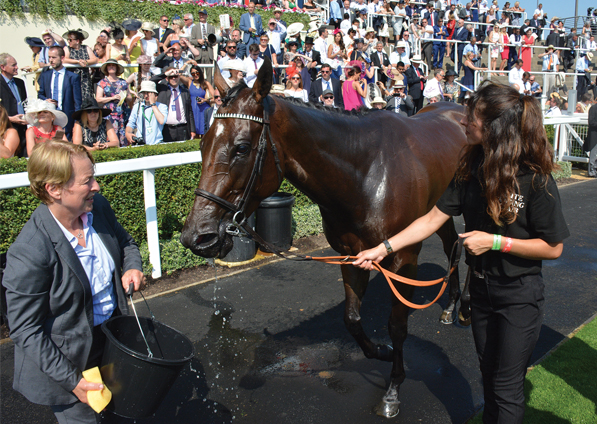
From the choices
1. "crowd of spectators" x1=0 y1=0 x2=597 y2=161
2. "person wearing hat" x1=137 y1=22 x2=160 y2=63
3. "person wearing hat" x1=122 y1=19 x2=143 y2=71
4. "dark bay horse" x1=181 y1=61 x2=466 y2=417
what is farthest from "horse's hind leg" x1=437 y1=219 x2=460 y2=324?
"person wearing hat" x1=137 y1=22 x2=160 y2=63

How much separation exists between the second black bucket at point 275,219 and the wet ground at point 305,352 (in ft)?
2.10

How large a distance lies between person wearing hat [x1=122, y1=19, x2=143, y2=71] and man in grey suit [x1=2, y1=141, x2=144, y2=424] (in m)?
8.32

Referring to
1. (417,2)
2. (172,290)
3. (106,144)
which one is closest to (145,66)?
(106,144)

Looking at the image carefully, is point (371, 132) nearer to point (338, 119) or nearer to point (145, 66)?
point (338, 119)

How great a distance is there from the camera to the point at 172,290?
549 centimetres

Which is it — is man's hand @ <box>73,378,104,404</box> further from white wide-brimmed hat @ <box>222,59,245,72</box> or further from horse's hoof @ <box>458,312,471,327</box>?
white wide-brimmed hat @ <box>222,59,245,72</box>

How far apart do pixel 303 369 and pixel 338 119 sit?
6.76ft

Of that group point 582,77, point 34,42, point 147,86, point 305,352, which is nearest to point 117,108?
point 147,86

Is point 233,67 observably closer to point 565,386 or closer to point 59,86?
point 59,86

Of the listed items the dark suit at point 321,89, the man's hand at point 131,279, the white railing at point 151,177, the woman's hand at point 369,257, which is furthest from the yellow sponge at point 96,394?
the dark suit at point 321,89

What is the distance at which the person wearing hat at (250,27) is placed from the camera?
12.9 m

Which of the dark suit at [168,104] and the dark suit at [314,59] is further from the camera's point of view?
the dark suit at [314,59]

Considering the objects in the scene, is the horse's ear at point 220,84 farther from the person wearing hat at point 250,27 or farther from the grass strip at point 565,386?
the person wearing hat at point 250,27

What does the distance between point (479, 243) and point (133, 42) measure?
10442mm
